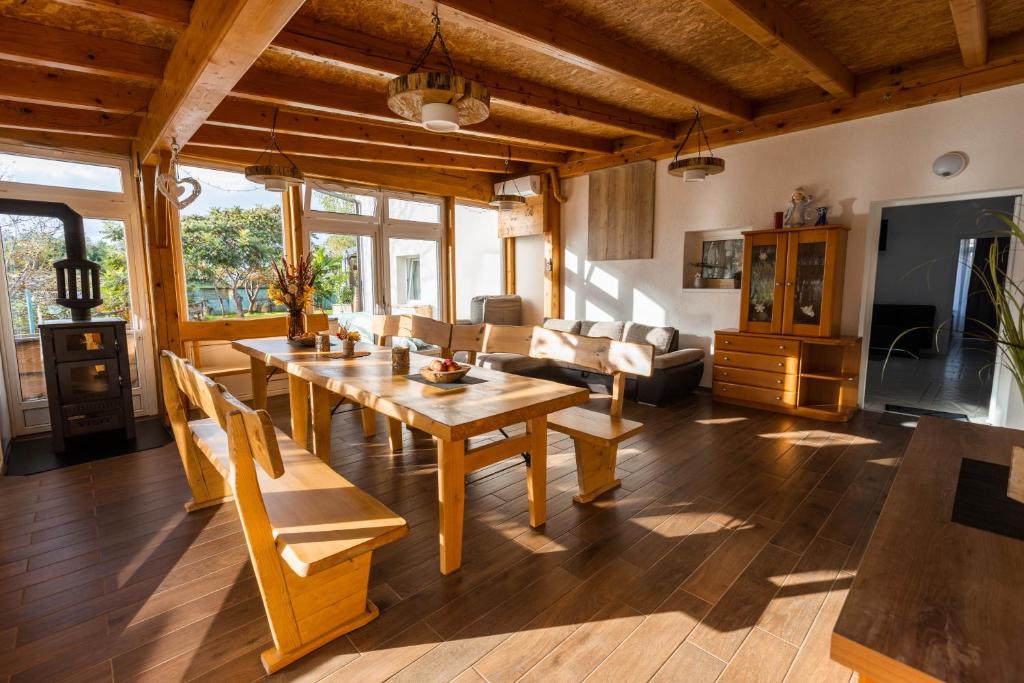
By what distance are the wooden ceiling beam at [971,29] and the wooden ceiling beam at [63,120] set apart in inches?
222

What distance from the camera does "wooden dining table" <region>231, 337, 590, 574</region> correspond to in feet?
6.51

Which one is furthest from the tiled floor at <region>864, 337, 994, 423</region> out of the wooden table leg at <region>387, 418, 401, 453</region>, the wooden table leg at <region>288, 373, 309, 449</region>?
the wooden table leg at <region>288, 373, 309, 449</region>

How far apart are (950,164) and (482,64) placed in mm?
3762

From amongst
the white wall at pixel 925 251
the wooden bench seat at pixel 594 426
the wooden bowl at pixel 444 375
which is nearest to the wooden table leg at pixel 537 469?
the wooden bench seat at pixel 594 426

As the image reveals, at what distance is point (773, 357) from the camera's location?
15.0 ft

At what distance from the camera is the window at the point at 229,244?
190 inches

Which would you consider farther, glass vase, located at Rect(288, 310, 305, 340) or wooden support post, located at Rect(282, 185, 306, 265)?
wooden support post, located at Rect(282, 185, 306, 265)

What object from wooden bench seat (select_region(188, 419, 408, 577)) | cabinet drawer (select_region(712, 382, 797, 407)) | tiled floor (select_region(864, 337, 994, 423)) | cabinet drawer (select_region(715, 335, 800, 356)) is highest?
cabinet drawer (select_region(715, 335, 800, 356))

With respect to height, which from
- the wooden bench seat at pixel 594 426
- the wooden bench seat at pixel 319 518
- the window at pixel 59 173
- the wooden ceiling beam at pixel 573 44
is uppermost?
the wooden ceiling beam at pixel 573 44

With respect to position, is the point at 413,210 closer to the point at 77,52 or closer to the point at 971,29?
the point at 77,52

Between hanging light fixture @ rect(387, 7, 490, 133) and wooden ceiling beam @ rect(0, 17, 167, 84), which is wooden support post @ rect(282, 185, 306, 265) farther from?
hanging light fixture @ rect(387, 7, 490, 133)

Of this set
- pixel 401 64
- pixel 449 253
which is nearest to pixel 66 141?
pixel 401 64

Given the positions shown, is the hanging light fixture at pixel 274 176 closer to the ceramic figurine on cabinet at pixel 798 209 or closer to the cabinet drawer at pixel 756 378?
the cabinet drawer at pixel 756 378

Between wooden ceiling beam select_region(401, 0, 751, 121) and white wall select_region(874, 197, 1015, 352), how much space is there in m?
5.91
